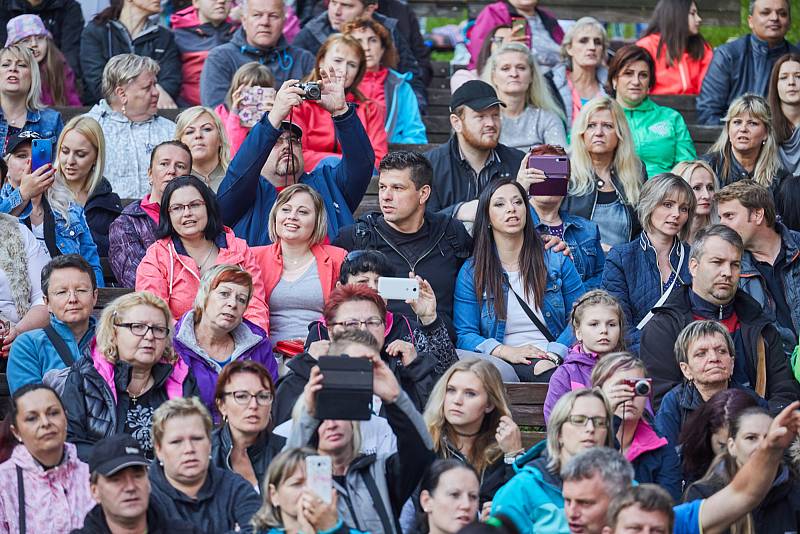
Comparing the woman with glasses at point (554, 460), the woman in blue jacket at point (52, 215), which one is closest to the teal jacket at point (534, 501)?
the woman with glasses at point (554, 460)

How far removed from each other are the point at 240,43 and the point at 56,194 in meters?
2.40

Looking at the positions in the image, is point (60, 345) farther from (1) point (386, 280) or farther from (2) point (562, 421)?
(2) point (562, 421)

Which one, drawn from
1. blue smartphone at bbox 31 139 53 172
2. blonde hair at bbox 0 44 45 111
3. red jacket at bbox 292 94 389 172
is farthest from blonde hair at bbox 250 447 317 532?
blonde hair at bbox 0 44 45 111

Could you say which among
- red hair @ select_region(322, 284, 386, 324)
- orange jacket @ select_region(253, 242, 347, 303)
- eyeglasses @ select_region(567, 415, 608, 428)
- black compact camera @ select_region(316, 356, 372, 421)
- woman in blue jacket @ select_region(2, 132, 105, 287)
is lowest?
eyeglasses @ select_region(567, 415, 608, 428)

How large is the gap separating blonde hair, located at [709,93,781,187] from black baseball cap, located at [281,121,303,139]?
2.69m

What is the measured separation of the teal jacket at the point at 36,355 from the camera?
7.54 m

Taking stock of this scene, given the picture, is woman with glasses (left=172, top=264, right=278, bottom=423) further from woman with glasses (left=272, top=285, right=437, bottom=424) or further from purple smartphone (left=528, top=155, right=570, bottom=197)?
purple smartphone (left=528, top=155, right=570, bottom=197)

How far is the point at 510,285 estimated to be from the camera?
8.60 meters

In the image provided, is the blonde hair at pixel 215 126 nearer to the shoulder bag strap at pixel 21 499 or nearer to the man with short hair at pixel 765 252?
the man with short hair at pixel 765 252

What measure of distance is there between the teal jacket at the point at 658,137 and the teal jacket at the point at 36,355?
4.27 metres

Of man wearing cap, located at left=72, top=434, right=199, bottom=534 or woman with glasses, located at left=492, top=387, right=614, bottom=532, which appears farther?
woman with glasses, located at left=492, top=387, right=614, bottom=532

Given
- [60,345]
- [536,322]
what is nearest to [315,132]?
[536,322]

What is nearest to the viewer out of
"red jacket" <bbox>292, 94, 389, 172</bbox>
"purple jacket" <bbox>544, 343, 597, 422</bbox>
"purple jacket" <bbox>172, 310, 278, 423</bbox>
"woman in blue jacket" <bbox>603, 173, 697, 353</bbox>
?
"purple jacket" <bbox>172, 310, 278, 423</bbox>

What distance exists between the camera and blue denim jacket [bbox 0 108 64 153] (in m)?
9.99
